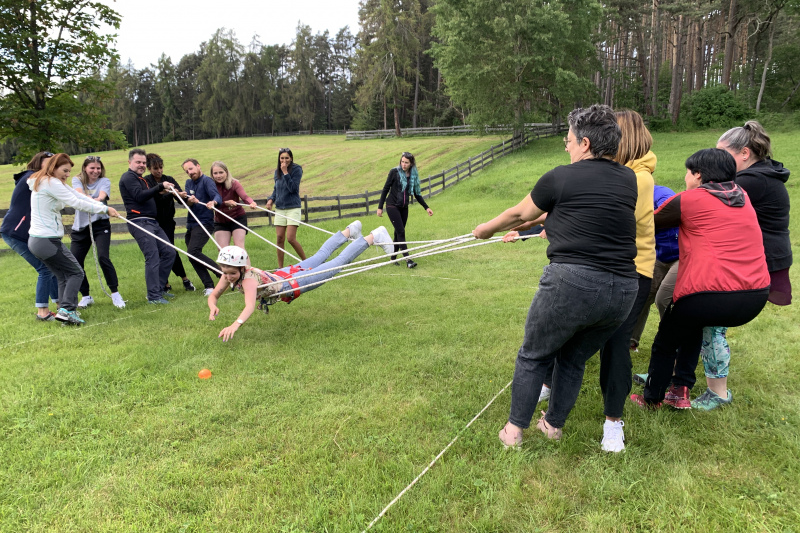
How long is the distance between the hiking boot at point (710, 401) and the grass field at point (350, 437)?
8 centimetres

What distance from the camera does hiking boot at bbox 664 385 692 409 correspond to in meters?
3.33

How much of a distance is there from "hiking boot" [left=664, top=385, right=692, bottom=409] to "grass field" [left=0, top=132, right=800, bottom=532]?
10 centimetres

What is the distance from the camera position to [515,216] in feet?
9.14

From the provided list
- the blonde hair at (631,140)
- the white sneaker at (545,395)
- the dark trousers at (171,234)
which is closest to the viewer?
the blonde hair at (631,140)

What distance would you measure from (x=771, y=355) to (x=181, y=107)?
276 ft

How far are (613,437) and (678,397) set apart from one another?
85 centimetres

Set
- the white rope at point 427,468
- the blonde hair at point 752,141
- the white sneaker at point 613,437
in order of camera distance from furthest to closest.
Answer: the blonde hair at point 752,141 → the white sneaker at point 613,437 → the white rope at point 427,468

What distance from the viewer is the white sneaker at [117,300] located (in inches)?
254

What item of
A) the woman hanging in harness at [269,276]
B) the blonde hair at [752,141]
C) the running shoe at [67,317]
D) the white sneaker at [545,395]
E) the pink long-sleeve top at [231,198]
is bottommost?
the white sneaker at [545,395]

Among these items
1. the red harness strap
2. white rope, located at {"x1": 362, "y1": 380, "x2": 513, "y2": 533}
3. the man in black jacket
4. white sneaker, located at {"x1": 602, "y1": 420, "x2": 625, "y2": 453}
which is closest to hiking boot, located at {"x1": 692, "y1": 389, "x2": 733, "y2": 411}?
white sneaker, located at {"x1": 602, "y1": 420, "x2": 625, "y2": 453}

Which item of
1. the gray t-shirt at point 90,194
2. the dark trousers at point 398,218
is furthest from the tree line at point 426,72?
the dark trousers at point 398,218

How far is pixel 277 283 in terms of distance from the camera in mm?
4715

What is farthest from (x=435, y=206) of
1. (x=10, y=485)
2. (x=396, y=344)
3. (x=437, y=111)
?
Result: (x=437, y=111)

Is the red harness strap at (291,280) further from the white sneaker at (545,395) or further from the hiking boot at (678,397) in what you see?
the hiking boot at (678,397)
